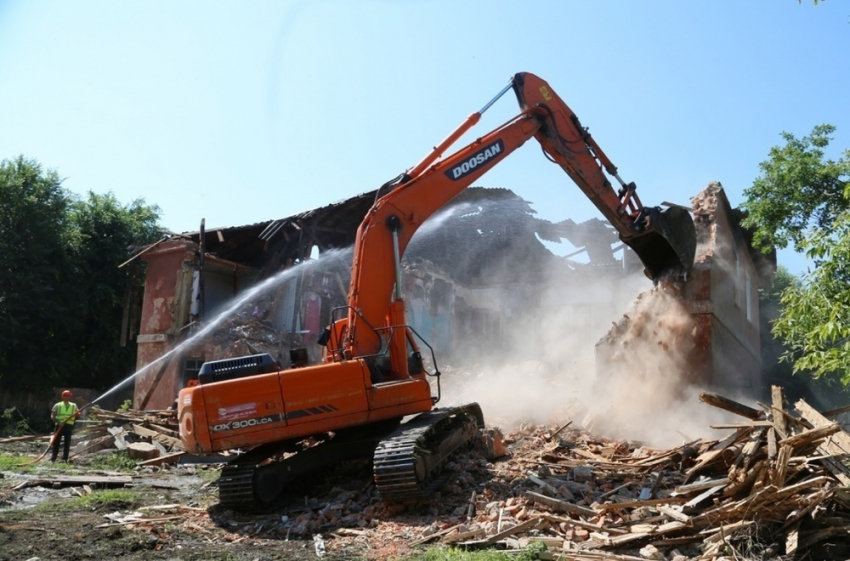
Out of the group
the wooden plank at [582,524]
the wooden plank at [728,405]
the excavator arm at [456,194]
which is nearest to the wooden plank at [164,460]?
the excavator arm at [456,194]

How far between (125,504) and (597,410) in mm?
7521

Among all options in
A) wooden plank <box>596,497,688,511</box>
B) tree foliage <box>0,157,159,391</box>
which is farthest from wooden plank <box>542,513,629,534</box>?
tree foliage <box>0,157,159,391</box>

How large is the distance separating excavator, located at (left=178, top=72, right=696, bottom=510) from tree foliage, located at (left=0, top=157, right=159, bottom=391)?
18597 mm

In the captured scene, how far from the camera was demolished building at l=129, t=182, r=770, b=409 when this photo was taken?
15219 mm

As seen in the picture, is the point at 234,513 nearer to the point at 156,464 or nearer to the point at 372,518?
the point at 372,518

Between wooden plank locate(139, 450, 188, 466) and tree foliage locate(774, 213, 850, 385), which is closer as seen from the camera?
tree foliage locate(774, 213, 850, 385)

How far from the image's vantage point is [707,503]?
6.02 metres

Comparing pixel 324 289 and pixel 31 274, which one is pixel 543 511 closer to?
pixel 324 289

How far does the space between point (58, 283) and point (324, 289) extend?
12.3 metres

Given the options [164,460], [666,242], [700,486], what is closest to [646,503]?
[700,486]

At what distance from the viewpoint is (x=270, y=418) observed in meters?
7.28

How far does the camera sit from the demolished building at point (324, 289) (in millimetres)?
15219

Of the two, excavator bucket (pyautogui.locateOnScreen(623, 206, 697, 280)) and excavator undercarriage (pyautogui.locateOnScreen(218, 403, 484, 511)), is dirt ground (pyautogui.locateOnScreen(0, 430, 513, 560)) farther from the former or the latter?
excavator bucket (pyautogui.locateOnScreen(623, 206, 697, 280))

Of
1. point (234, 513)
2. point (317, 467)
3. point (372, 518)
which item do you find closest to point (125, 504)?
point (234, 513)
